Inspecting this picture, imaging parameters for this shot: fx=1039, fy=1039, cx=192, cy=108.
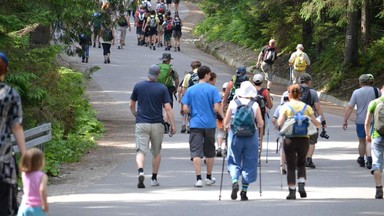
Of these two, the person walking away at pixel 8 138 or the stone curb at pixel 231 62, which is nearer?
the person walking away at pixel 8 138

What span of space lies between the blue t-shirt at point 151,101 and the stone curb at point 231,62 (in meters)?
17.2

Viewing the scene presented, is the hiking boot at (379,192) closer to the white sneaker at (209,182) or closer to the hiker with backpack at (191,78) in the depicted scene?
the white sneaker at (209,182)

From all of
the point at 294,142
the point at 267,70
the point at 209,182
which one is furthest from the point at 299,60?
the point at 294,142

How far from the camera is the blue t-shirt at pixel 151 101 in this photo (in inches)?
613

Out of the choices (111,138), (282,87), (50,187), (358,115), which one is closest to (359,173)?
(358,115)

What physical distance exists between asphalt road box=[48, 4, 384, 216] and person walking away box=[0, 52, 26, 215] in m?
3.62

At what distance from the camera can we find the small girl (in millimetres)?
9133

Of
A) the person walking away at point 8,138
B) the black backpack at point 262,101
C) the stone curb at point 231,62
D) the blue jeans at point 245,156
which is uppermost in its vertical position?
the person walking away at point 8,138

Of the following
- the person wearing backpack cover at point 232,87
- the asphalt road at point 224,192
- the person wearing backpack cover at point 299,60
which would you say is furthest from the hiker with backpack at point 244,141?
the person wearing backpack cover at point 299,60

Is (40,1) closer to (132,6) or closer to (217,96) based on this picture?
(217,96)

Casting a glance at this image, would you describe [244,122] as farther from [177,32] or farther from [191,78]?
[177,32]

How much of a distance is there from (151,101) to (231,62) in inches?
1104

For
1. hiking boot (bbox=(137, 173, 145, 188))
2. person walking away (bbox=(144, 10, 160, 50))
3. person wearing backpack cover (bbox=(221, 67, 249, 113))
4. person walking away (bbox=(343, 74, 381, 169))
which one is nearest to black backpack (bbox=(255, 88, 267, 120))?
person wearing backpack cover (bbox=(221, 67, 249, 113))

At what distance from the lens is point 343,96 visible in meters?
33.0
